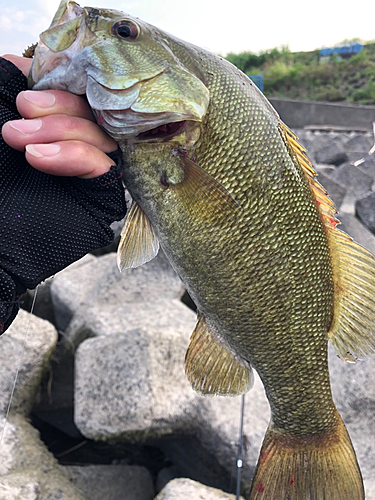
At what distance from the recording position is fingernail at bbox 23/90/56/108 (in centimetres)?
107

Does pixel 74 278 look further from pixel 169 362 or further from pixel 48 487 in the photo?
pixel 48 487

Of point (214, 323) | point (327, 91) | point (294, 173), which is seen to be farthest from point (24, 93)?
point (327, 91)

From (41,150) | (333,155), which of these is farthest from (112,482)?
(333,155)

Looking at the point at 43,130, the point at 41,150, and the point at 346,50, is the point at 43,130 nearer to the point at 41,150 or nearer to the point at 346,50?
the point at 41,150

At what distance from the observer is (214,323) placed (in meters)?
1.51

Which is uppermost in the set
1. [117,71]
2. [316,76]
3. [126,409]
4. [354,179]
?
[117,71]

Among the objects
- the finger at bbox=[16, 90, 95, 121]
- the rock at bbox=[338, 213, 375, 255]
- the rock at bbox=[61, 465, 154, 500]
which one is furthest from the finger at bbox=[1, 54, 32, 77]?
the rock at bbox=[338, 213, 375, 255]

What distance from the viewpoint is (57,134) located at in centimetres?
111

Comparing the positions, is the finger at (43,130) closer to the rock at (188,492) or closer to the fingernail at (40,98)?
the fingernail at (40,98)

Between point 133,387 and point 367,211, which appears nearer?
point 133,387

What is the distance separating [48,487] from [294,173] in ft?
6.32

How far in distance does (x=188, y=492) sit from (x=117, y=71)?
6.07ft

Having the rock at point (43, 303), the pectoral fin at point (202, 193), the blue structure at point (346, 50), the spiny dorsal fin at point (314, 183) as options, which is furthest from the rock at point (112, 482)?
the blue structure at point (346, 50)

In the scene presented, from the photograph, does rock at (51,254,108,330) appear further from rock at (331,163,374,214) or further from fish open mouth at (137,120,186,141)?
rock at (331,163,374,214)
